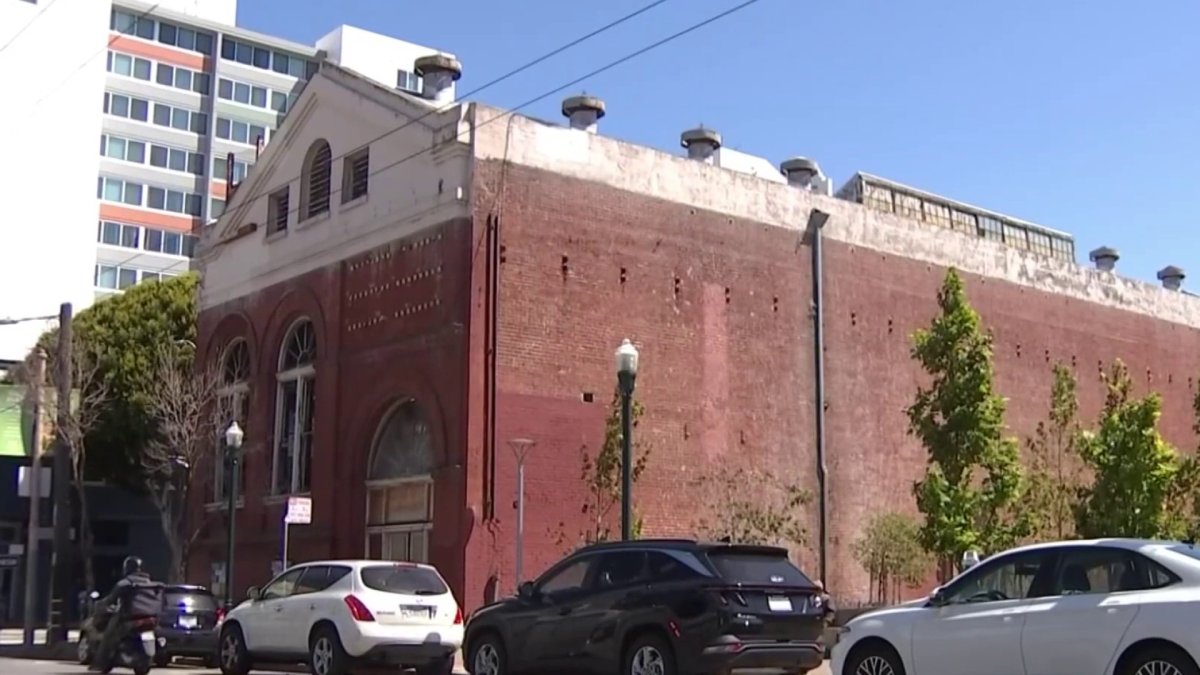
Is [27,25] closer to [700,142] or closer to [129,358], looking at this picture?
[129,358]

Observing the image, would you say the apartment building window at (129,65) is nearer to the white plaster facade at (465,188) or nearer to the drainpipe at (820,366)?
the white plaster facade at (465,188)

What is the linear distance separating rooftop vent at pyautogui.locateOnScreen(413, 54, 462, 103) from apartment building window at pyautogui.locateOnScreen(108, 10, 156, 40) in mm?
46326

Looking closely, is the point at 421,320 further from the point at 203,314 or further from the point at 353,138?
the point at 203,314

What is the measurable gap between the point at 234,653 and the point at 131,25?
198 feet

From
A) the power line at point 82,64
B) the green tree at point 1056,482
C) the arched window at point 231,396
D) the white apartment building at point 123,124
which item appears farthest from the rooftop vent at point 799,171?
the power line at point 82,64

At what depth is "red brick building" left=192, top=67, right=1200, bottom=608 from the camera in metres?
28.0

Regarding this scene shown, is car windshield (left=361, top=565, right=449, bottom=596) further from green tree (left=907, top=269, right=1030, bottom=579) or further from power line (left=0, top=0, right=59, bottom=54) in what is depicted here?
power line (left=0, top=0, right=59, bottom=54)

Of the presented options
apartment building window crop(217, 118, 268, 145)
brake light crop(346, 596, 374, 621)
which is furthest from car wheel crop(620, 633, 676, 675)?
apartment building window crop(217, 118, 268, 145)

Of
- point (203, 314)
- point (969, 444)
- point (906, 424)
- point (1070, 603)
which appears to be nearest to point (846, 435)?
point (906, 424)

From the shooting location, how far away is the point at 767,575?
1499 cm

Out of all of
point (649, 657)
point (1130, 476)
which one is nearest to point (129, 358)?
point (1130, 476)

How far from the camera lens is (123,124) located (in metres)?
73.6

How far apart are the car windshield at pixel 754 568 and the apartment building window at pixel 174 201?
65340 millimetres

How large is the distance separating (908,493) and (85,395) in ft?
A: 81.0
